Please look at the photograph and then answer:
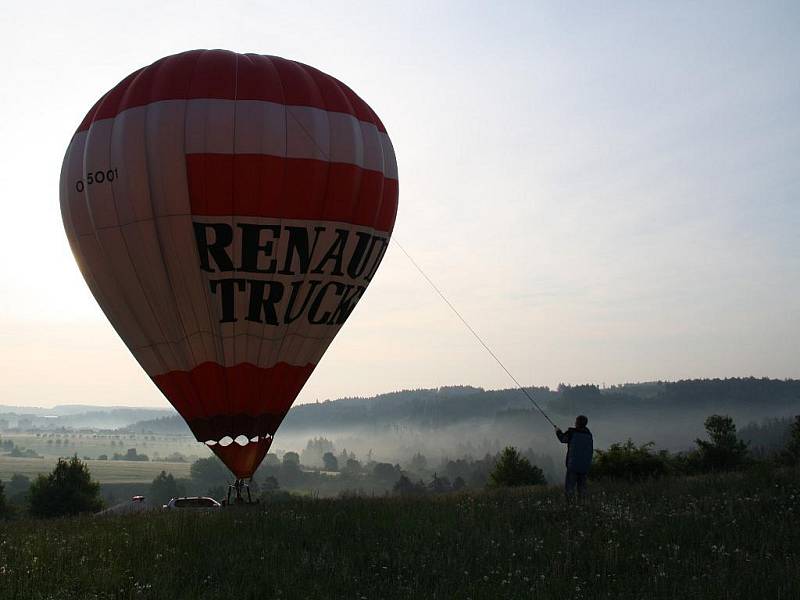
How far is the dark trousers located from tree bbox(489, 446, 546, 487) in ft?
89.4

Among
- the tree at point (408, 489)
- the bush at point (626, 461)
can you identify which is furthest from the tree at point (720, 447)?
the tree at point (408, 489)

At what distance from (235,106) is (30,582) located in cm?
1072

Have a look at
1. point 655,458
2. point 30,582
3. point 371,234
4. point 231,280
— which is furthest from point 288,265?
point 655,458

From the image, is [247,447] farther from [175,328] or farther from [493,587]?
[493,587]

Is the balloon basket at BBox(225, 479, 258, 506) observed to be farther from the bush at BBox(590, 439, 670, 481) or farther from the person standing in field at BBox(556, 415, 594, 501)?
the bush at BBox(590, 439, 670, 481)

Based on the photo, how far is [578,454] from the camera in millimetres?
14367

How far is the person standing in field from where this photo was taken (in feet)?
47.2

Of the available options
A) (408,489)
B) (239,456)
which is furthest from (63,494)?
(239,456)

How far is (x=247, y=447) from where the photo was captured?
16828mm

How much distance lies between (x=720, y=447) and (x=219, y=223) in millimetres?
28259

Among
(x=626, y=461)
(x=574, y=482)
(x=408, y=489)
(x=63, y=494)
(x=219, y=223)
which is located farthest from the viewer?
(x=63, y=494)

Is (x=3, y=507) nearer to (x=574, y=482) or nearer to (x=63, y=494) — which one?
(x=63, y=494)

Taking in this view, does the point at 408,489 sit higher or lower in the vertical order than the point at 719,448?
lower

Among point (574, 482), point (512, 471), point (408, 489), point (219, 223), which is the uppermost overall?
point (219, 223)
